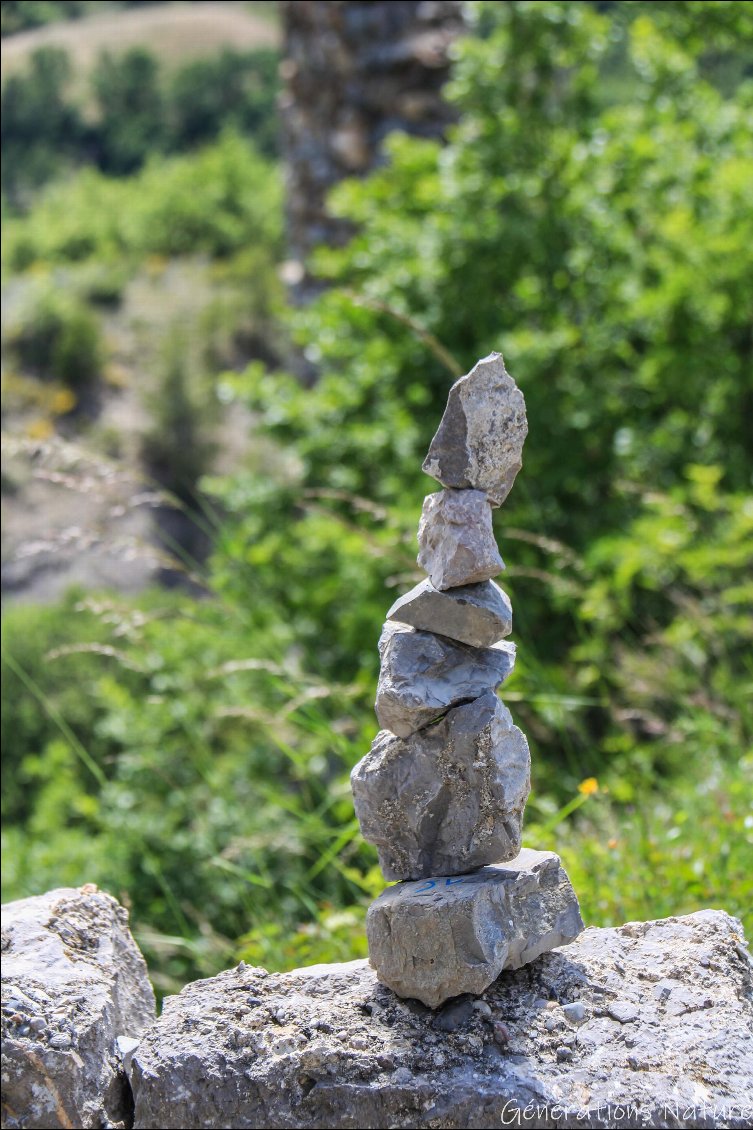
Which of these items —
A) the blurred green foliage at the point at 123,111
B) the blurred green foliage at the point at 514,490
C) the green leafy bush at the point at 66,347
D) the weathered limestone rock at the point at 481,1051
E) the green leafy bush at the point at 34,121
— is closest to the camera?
the weathered limestone rock at the point at 481,1051

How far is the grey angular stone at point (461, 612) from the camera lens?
196 centimetres

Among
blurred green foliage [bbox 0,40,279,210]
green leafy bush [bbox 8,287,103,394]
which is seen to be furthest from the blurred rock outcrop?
green leafy bush [bbox 8,287,103,394]

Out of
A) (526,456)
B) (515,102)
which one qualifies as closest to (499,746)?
(526,456)

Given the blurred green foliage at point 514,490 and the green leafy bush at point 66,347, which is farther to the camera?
the green leafy bush at point 66,347

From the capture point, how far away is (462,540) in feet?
6.35

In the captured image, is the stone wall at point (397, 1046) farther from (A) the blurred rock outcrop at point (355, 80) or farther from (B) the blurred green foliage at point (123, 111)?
(A) the blurred rock outcrop at point (355, 80)

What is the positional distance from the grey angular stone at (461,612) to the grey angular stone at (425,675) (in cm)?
3

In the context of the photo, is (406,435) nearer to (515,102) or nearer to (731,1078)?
(515,102)

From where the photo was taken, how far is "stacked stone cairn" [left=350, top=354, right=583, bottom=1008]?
1.91m

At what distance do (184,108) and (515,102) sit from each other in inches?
418

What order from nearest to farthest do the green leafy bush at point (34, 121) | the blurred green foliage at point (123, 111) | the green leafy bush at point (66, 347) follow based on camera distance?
the green leafy bush at point (34, 121) < the blurred green foliage at point (123, 111) < the green leafy bush at point (66, 347)

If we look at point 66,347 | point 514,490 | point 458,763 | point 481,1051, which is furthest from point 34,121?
point 66,347

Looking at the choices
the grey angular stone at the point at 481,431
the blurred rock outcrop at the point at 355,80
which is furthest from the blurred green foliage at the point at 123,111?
the grey angular stone at the point at 481,431

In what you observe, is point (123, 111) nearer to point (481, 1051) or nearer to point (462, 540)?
point (462, 540)
